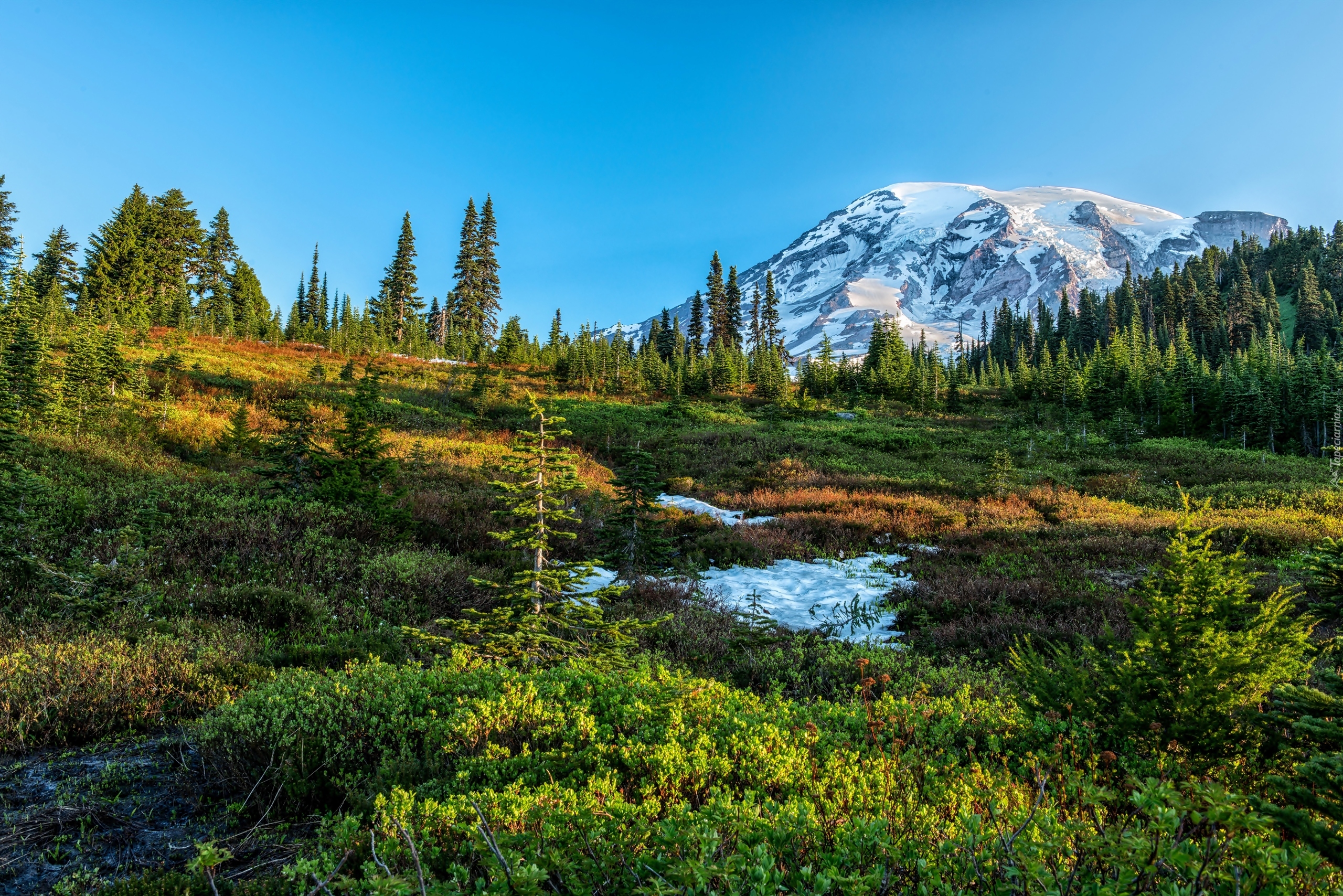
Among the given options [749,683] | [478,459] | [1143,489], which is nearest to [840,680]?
[749,683]

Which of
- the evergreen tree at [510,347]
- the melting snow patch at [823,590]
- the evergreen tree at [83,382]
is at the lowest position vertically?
the melting snow patch at [823,590]

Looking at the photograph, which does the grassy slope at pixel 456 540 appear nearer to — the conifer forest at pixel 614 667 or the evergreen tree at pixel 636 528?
the conifer forest at pixel 614 667

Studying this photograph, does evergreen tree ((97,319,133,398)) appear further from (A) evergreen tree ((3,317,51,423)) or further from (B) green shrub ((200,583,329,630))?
(B) green shrub ((200,583,329,630))

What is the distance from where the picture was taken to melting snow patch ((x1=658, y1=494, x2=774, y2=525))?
1744 centimetres

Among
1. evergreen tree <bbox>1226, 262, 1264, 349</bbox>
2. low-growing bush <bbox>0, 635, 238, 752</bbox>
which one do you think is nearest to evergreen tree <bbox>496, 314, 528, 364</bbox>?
low-growing bush <bbox>0, 635, 238, 752</bbox>

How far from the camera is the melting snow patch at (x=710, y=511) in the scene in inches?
687

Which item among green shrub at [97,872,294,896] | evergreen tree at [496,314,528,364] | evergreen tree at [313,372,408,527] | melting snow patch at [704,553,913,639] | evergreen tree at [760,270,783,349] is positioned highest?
evergreen tree at [760,270,783,349]

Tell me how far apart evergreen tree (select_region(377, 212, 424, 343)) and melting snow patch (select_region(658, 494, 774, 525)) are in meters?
46.0

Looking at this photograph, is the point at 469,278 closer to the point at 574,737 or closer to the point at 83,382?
the point at 83,382

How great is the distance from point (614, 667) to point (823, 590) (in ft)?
23.5

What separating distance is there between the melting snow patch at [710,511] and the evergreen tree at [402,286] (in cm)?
4604

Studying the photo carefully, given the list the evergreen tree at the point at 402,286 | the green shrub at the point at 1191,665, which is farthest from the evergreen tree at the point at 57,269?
the green shrub at the point at 1191,665

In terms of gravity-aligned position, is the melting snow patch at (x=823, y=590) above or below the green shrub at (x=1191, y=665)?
below

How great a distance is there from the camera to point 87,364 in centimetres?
1745
